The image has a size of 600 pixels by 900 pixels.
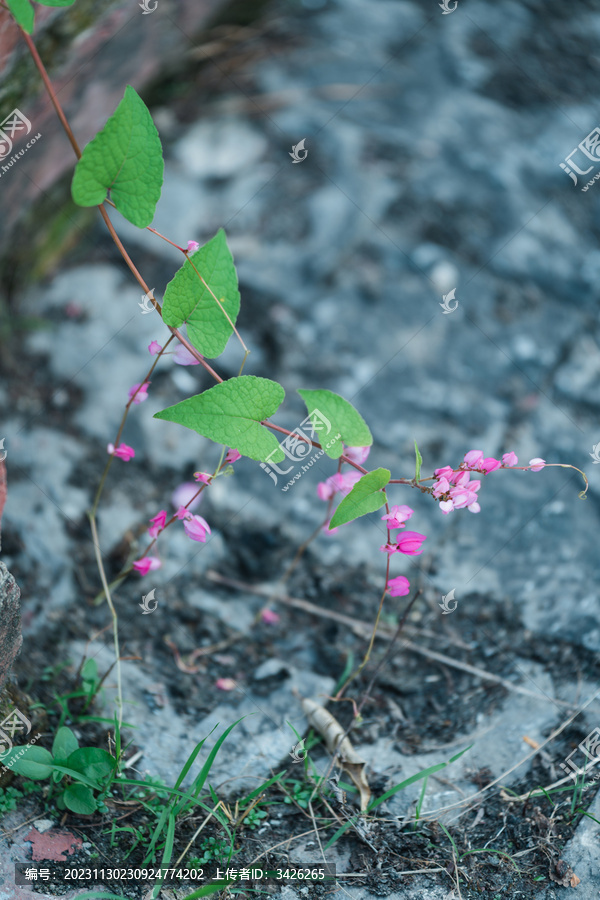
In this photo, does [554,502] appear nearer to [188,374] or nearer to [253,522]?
[253,522]

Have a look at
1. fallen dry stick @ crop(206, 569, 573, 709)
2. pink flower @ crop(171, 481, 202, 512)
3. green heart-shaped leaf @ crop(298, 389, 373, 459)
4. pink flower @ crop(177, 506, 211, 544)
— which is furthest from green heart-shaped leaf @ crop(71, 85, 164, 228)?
fallen dry stick @ crop(206, 569, 573, 709)

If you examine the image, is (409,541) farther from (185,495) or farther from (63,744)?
(185,495)

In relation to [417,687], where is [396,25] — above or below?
above

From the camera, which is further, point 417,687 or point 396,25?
point 396,25

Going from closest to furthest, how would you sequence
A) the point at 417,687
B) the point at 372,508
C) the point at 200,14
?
1. the point at 372,508
2. the point at 417,687
3. the point at 200,14

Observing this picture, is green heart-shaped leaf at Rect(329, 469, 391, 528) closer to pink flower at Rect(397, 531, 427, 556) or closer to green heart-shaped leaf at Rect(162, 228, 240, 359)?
pink flower at Rect(397, 531, 427, 556)

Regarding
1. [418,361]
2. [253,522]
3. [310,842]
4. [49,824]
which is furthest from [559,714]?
[418,361]
